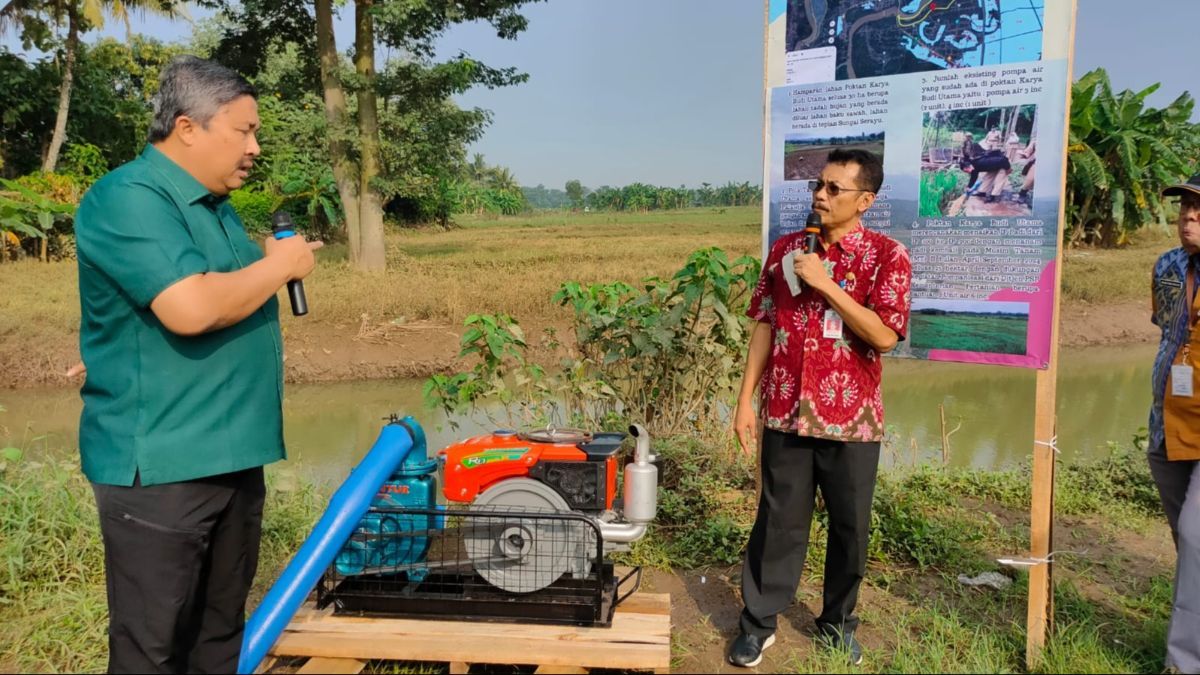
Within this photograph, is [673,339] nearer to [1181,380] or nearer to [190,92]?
[1181,380]

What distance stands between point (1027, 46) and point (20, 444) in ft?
22.9

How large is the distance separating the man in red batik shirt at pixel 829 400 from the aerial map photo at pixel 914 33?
60 cm

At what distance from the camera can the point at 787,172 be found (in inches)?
130

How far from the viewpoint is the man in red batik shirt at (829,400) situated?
100 inches

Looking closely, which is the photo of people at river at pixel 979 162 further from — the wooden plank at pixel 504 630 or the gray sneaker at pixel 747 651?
the wooden plank at pixel 504 630

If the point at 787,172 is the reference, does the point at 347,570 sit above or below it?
below

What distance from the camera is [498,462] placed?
279cm

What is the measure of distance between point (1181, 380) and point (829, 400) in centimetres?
101

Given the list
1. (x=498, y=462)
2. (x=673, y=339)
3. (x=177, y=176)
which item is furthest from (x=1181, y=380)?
(x=177, y=176)

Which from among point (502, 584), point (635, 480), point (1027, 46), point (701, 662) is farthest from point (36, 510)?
point (1027, 46)

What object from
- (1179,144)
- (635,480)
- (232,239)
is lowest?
(635,480)

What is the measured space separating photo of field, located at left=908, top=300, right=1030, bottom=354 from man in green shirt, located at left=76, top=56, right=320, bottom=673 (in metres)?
2.14

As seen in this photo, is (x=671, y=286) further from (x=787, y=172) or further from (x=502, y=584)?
(x=502, y=584)

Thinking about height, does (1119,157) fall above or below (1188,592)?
above
